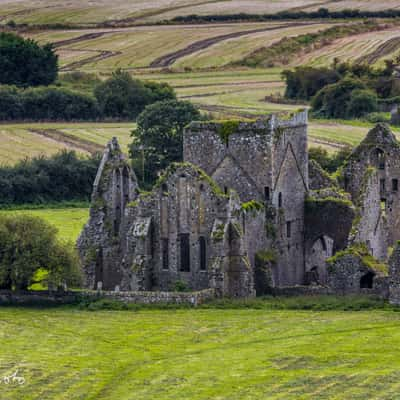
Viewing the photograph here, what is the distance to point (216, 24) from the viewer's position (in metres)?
169

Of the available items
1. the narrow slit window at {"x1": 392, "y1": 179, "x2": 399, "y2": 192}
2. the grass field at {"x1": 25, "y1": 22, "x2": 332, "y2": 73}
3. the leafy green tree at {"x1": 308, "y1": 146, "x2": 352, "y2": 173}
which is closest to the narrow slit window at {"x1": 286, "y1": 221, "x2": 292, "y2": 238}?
the narrow slit window at {"x1": 392, "y1": 179, "x2": 399, "y2": 192}

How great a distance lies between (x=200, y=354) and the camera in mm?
53250

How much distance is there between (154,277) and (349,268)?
826cm

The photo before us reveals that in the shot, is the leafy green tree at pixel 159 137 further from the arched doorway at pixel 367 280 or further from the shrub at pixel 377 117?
the arched doorway at pixel 367 280

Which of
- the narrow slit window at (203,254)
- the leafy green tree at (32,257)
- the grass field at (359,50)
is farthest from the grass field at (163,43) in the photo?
the leafy green tree at (32,257)

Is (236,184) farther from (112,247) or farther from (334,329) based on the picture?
(334,329)

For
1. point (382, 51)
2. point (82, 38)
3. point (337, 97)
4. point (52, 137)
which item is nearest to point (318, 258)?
point (52, 137)

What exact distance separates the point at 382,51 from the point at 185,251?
264 feet

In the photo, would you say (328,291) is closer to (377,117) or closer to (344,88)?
(377,117)

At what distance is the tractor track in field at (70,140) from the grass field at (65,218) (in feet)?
41.2

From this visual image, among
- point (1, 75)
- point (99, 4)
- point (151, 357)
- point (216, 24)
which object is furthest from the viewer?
point (99, 4)

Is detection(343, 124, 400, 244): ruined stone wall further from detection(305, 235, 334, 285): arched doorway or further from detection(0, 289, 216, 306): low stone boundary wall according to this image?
detection(0, 289, 216, 306): low stone boundary wall

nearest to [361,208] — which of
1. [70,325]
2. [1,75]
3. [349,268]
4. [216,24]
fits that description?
[349,268]

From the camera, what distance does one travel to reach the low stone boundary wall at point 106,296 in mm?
62062
